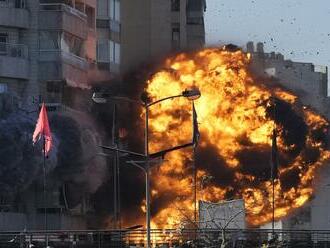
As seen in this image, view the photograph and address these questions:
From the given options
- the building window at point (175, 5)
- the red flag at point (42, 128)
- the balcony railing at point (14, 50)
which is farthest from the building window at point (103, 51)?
the building window at point (175, 5)

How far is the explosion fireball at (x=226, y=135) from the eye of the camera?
11294 centimetres

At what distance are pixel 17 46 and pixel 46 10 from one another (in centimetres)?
465

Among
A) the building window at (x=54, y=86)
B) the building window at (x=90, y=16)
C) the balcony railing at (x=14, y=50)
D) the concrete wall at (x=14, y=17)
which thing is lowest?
the building window at (x=54, y=86)

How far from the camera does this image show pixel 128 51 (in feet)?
416

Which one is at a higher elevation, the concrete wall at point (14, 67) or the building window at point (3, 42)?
the building window at point (3, 42)

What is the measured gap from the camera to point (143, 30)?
443 ft

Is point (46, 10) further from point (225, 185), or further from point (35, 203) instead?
point (225, 185)

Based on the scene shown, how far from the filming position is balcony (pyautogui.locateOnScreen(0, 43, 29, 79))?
99.2 m

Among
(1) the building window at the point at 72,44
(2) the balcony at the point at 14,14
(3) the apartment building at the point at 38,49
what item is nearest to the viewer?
(2) the balcony at the point at 14,14

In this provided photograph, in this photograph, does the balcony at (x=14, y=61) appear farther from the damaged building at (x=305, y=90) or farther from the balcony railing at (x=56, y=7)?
the damaged building at (x=305, y=90)

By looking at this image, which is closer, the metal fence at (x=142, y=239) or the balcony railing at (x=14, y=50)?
the metal fence at (x=142, y=239)

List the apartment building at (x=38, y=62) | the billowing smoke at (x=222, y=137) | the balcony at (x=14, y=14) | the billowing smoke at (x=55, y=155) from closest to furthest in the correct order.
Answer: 1. the billowing smoke at (x=55, y=155)
2. the apartment building at (x=38, y=62)
3. the balcony at (x=14, y=14)
4. the billowing smoke at (x=222, y=137)

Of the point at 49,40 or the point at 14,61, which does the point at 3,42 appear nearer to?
the point at 14,61

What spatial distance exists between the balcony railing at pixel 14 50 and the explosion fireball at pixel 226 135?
1668 cm
